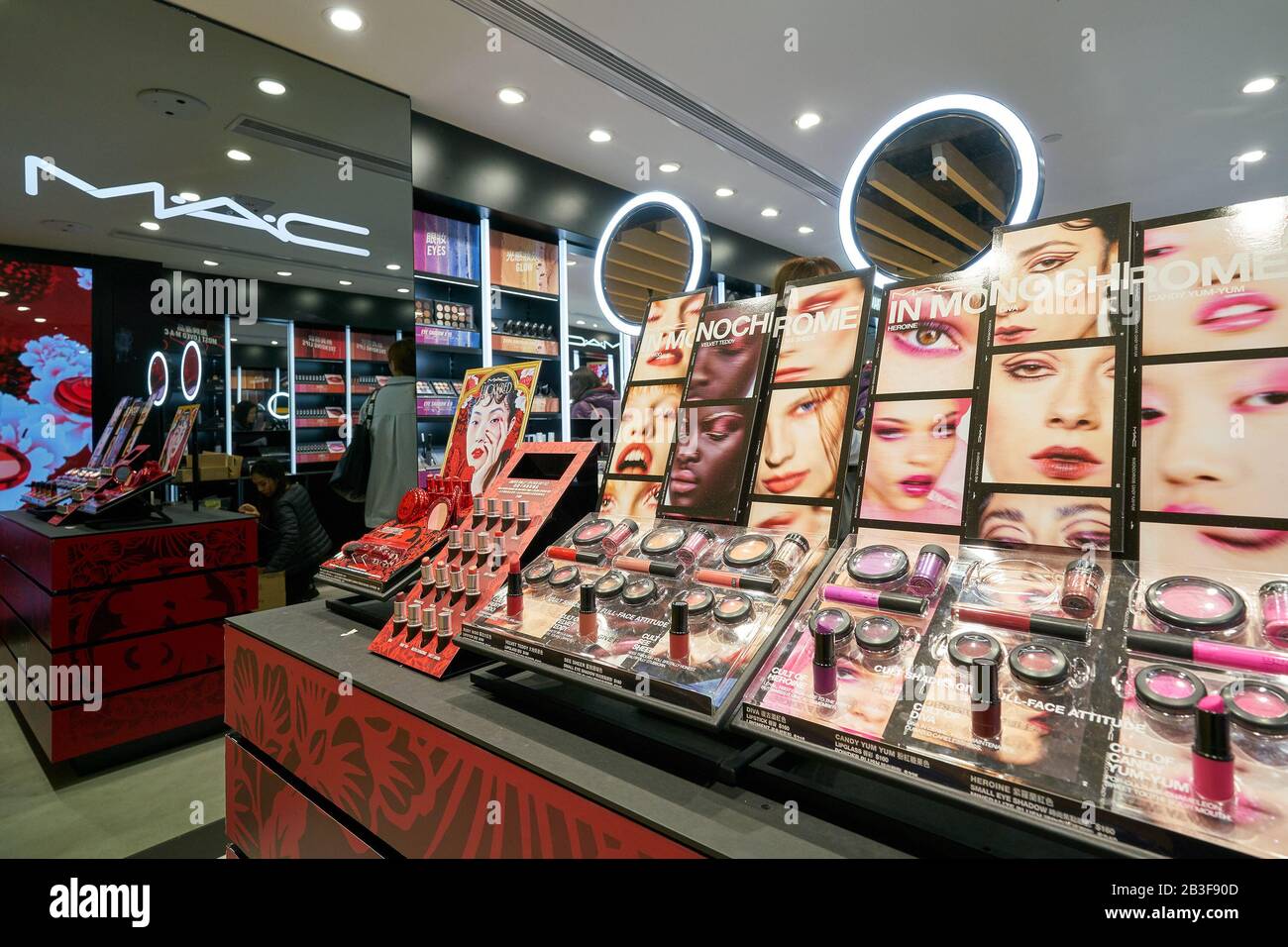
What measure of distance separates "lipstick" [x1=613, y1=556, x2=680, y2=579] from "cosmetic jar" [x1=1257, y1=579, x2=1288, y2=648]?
637 mm

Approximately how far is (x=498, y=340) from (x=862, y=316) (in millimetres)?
4114

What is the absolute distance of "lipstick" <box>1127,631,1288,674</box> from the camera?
55 cm

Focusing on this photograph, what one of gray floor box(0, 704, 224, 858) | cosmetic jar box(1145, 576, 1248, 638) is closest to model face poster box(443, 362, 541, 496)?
cosmetic jar box(1145, 576, 1248, 638)

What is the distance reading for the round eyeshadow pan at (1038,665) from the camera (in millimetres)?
600

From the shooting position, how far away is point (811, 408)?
1.07 m

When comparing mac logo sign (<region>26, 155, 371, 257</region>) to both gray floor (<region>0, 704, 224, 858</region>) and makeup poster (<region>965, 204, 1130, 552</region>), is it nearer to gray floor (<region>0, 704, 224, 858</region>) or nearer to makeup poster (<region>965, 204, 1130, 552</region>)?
gray floor (<region>0, 704, 224, 858</region>)

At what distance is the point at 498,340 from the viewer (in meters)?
4.84

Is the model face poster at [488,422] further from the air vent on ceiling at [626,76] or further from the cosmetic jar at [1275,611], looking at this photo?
the air vent on ceiling at [626,76]

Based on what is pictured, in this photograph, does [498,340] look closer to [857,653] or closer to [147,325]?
[147,325]

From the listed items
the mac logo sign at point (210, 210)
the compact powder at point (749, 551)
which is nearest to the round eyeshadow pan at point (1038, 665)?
the compact powder at point (749, 551)

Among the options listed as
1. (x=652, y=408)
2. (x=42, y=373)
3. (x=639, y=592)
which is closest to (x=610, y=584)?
(x=639, y=592)

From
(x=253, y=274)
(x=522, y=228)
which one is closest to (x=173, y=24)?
(x=253, y=274)

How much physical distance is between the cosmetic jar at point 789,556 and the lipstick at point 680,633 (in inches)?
7.1

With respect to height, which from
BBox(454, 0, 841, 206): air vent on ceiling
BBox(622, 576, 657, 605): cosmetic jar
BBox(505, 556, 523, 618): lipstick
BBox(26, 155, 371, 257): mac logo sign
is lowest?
BBox(505, 556, 523, 618): lipstick
